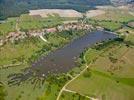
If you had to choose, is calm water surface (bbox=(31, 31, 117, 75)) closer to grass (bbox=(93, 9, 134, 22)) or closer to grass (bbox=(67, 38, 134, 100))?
grass (bbox=(67, 38, 134, 100))

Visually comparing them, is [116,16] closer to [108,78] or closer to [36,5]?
[36,5]

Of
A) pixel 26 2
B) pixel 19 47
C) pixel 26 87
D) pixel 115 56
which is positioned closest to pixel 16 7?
pixel 26 2

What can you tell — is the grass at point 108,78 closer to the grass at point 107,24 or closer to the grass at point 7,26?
the grass at point 7,26

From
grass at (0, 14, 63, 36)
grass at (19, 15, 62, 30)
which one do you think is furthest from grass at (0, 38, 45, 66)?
grass at (19, 15, 62, 30)

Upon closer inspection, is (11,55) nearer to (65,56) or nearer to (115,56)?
(65,56)

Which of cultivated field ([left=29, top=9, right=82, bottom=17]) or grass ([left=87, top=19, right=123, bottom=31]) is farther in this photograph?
cultivated field ([left=29, top=9, right=82, bottom=17])

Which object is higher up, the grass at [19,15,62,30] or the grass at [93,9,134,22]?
the grass at [19,15,62,30]

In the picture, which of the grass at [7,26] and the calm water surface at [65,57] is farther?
the grass at [7,26]

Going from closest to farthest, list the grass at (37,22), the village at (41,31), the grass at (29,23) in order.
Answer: the village at (41,31), the grass at (29,23), the grass at (37,22)

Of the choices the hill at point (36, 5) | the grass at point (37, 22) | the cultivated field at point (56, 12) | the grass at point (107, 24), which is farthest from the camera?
the hill at point (36, 5)

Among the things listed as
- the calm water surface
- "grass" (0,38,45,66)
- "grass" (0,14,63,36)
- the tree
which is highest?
"grass" (0,14,63,36)

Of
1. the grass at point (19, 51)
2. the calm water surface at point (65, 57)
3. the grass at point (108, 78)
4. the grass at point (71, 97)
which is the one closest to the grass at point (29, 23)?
the grass at point (19, 51)
